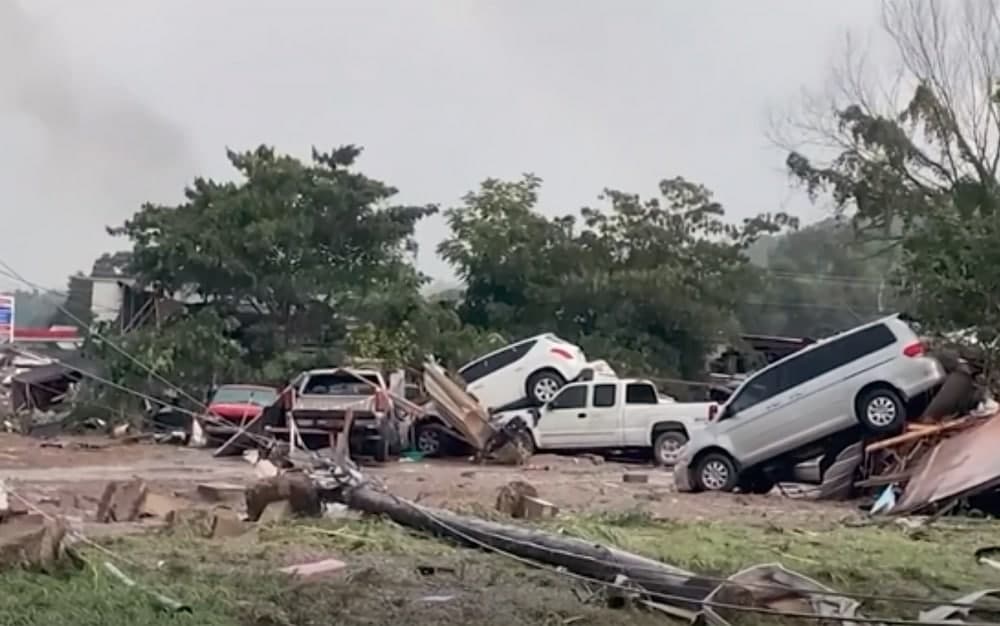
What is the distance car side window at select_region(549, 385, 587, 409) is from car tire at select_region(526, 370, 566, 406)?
2172mm

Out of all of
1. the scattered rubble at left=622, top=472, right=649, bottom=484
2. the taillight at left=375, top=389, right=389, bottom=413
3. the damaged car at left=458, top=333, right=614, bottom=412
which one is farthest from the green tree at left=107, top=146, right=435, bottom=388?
the scattered rubble at left=622, top=472, right=649, bottom=484

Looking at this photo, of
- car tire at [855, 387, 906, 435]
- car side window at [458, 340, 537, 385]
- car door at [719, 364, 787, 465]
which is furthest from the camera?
car side window at [458, 340, 537, 385]

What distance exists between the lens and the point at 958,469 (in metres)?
16.8

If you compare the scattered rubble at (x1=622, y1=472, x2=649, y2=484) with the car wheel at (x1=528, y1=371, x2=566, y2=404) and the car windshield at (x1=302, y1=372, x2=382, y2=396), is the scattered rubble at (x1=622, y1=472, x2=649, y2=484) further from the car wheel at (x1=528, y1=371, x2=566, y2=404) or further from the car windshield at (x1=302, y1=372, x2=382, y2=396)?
the car wheel at (x1=528, y1=371, x2=566, y2=404)

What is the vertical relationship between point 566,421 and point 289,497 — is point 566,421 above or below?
above

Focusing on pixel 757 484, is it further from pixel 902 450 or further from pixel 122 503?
pixel 122 503

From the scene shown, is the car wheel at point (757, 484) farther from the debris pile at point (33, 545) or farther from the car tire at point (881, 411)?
the debris pile at point (33, 545)

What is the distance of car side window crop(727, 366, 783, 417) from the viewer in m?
20.3

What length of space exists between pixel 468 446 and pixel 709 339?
56.0 ft

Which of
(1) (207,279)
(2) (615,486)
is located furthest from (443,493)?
(1) (207,279)

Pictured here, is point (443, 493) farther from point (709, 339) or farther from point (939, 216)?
point (709, 339)

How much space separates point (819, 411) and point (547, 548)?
32.7ft

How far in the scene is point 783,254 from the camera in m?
55.8

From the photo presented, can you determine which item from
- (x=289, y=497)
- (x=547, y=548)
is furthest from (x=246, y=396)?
(x=547, y=548)
